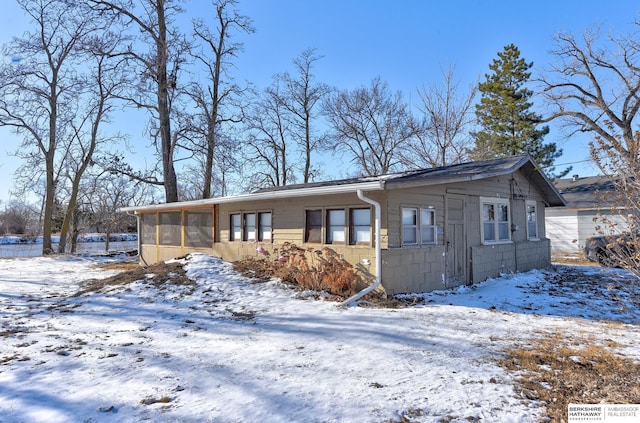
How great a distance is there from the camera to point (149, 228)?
50.6ft

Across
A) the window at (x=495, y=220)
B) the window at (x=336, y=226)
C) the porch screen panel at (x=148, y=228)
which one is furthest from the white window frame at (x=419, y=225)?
the porch screen panel at (x=148, y=228)

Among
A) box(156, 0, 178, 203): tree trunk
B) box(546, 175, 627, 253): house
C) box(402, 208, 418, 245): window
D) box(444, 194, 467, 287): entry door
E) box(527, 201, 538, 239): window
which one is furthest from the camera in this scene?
box(546, 175, 627, 253): house

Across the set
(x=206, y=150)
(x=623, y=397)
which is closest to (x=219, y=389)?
(x=623, y=397)

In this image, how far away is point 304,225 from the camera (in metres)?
9.92

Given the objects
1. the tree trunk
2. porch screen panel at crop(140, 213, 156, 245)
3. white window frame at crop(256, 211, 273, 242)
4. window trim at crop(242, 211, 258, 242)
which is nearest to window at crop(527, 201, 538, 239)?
white window frame at crop(256, 211, 273, 242)

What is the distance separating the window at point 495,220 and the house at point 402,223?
29 millimetres

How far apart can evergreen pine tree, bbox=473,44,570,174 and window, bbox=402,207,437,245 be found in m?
18.9

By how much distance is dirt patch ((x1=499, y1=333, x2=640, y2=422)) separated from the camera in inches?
135

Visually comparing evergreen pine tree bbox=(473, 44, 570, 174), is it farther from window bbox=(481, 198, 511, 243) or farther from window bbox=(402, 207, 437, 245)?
window bbox=(402, 207, 437, 245)

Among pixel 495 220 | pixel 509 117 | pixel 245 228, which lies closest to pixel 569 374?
pixel 495 220

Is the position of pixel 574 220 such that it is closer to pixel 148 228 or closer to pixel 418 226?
pixel 418 226

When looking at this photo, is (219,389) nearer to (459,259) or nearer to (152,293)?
(152,293)

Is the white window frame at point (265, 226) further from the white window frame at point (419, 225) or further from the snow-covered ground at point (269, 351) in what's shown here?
the white window frame at point (419, 225)

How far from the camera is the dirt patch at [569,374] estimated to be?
3424 mm
